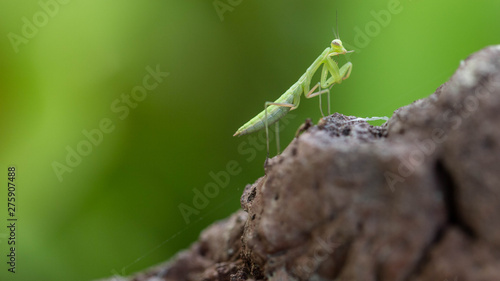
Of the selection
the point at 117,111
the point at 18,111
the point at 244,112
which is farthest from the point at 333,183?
the point at 18,111

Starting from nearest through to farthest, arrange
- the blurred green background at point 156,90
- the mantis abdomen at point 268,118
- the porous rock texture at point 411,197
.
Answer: the porous rock texture at point 411,197 < the mantis abdomen at point 268,118 < the blurred green background at point 156,90

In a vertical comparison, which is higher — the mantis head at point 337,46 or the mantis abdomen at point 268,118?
the mantis head at point 337,46

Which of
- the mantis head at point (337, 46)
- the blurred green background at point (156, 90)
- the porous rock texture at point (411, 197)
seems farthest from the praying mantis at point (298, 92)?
the porous rock texture at point (411, 197)

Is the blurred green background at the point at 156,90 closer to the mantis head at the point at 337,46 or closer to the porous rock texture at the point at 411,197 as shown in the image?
the mantis head at the point at 337,46

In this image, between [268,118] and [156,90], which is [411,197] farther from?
[156,90]

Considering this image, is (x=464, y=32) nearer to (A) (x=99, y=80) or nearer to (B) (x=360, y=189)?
(B) (x=360, y=189)

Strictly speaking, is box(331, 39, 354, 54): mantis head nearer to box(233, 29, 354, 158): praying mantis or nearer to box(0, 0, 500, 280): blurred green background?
box(233, 29, 354, 158): praying mantis

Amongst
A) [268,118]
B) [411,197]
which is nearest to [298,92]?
[268,118]
